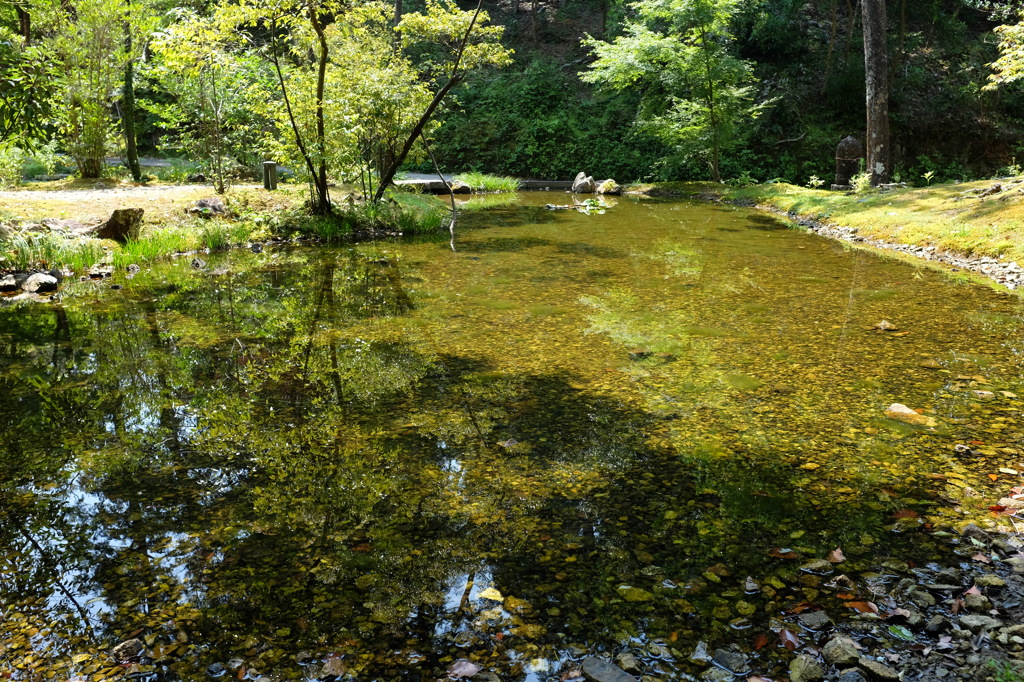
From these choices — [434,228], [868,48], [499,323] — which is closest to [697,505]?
[499,323]

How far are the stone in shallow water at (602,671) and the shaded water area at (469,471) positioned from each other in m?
0.08

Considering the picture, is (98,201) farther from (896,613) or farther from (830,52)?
(830,52)

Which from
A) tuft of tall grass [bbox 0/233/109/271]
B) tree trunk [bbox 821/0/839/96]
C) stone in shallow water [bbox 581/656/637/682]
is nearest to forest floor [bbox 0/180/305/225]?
tuft of tall grass [bbox 0/233/109/271]

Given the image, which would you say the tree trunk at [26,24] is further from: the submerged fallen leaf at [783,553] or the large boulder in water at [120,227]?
the submerged fallen leaf at [783,553]

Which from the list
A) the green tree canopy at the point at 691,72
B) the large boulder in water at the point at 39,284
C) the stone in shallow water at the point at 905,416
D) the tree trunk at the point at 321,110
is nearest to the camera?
the stone in shallow water at the point at 905,416

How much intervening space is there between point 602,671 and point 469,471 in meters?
1.70

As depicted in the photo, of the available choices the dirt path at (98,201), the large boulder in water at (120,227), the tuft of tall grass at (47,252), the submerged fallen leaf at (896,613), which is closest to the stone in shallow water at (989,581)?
the submerged fallen leaf at (896,613)

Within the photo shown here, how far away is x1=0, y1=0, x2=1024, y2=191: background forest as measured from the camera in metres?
12.2

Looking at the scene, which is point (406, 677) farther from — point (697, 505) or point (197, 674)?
point (697, 505)

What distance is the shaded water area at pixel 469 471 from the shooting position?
2.62 meters

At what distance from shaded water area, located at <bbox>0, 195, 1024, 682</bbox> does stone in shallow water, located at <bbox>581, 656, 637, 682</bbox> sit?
81 millimetres

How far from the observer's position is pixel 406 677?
2.37m

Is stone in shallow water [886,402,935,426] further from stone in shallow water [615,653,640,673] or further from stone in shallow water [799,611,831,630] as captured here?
stone in shallow water [615,653,640,673]

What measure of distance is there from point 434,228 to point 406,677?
12.2 m
